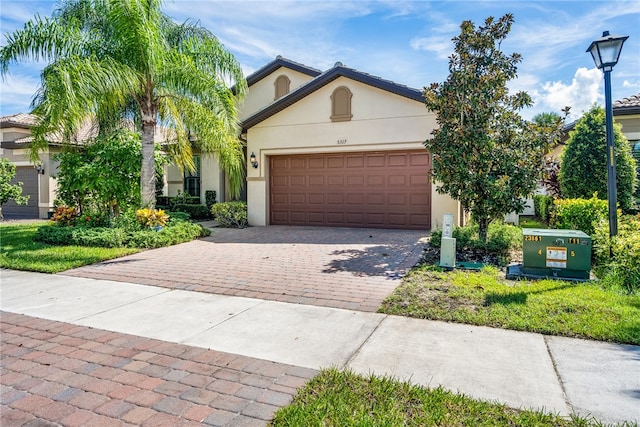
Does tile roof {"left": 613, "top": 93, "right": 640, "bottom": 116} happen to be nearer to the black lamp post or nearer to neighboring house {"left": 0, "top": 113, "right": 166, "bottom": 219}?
the black lamp post

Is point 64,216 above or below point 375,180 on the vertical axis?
below

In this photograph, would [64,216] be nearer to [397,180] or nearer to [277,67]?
[397,180]

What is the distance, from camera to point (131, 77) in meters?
9.62

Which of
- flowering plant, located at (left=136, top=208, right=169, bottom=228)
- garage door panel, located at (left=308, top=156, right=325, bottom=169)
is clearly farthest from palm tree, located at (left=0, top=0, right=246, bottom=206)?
garage door panel, located at (left=308, top=156, right=325, bottom=169)

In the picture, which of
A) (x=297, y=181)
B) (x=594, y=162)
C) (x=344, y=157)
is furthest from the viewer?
(x=297, y=181)

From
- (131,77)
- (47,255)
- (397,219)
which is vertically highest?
(131,77)

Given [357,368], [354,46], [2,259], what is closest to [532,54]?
[354,46]

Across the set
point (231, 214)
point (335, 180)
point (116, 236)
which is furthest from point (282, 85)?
point (116, 236)

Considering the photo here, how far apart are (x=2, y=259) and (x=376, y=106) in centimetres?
1067

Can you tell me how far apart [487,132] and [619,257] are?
338cm

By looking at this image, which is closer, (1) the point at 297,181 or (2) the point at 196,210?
(1) the point at 297,181

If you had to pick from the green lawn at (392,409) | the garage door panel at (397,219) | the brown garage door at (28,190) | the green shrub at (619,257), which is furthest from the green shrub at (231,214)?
the green lawn at (392,409)

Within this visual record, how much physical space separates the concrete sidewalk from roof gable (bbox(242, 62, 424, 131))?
8845 millimetres

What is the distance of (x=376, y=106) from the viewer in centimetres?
1263
